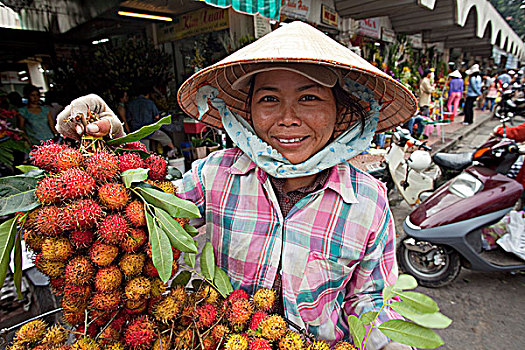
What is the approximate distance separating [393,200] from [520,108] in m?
1.95

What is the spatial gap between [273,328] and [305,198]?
1.47 ft

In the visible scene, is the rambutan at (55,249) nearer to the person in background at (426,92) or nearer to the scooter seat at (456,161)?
the scooter seat at (456,161)

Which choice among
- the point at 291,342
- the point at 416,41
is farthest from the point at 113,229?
the point at 416,41

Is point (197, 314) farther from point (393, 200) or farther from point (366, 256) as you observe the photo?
point (393, 200)

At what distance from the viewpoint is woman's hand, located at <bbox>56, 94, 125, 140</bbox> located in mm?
795

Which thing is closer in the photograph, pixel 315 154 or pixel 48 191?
pixel 48 191

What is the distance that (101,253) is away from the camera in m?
0.63

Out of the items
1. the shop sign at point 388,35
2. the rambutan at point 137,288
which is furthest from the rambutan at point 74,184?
the shop sign at point 388,35

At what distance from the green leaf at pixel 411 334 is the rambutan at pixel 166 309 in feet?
1.61

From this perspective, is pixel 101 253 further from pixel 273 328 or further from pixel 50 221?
pixel 273 328

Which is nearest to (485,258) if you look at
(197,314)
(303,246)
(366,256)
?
(366,256)

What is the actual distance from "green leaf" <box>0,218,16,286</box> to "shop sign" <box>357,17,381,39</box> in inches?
320

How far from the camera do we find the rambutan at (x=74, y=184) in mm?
621

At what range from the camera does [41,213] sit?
1.98 ft
